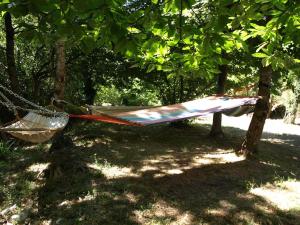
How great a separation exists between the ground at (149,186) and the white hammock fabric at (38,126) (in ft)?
2.35

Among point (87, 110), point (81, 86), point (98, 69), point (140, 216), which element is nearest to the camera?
point (140, 216)

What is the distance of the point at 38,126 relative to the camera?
4.83 m

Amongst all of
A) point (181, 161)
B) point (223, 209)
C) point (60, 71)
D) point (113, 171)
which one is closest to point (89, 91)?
point (60, 71)

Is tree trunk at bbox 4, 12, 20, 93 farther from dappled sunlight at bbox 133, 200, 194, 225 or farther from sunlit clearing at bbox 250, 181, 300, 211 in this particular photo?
sunlit clearing at bbox 250, 181, 300, 211

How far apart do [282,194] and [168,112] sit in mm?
2075

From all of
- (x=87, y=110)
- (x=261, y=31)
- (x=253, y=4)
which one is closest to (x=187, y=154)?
(x=87, y=110)

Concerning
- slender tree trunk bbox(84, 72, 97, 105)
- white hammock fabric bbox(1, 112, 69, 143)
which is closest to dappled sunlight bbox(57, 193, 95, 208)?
white hammock fabric bbox(1, 112, 69, 143)

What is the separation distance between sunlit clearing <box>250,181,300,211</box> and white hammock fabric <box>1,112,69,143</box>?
2741mm

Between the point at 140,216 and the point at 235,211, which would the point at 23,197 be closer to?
the point at 140,216

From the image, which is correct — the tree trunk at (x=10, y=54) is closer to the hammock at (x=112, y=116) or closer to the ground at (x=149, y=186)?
the ground at (x=149, y=186)

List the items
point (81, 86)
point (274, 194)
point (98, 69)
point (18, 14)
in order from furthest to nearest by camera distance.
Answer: point (81, 86) → point (98, 69) → point (274, 194) → point (18, 14)

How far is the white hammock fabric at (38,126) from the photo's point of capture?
4.58 m

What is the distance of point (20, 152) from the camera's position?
7.00 m

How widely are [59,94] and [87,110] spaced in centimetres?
73
